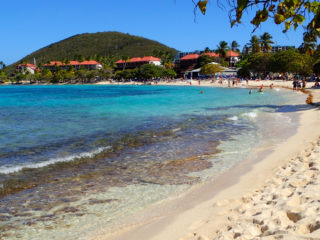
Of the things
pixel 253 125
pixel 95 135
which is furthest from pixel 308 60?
pixel 95 135

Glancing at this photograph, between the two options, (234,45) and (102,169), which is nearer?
(102,169)

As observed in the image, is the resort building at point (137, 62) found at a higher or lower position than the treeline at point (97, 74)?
higher

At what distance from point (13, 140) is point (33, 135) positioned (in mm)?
1358

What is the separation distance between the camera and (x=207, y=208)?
573 cm

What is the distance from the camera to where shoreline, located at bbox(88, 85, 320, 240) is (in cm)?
479

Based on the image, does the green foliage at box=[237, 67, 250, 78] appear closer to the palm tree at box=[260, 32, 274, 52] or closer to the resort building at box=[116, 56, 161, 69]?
the palm tree at box=[260, 32, 274, 52]

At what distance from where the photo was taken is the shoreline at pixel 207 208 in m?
4.79

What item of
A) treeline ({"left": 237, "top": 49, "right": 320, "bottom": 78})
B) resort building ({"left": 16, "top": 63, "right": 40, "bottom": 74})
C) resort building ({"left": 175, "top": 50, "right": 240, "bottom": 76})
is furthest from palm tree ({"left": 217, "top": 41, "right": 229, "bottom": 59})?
resort building ({"left": 16, "top": 63, "right": 40, "bottom": 74})

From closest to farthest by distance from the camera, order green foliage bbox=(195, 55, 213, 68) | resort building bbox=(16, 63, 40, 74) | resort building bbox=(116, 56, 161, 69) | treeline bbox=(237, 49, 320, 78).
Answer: treeline bbox=(237, 49, 320, 78), green foliage bbox=(195, 55, 213, 68), resort building bbox=(116, 56, 161, 69), resort building bbox=(16, 63, 40, 74)

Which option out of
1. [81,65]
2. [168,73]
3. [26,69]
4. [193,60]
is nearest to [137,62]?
[168,73]

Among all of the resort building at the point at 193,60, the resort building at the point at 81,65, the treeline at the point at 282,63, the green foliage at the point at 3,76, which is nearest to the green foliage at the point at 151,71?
the resort building at the point at 193,60

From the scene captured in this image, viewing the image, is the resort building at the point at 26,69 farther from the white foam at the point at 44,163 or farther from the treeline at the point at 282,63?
the white foam at the point at 44,163

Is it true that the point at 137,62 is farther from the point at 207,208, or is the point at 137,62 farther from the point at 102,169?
the point at 207,208

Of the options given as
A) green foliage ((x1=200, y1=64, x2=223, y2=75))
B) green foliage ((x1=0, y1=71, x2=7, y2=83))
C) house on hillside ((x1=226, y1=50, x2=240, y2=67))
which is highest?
house on hillside ((x1=226, y1=50, x2=240, y2=67))
